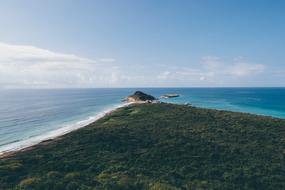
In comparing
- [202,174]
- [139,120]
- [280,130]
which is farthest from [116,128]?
[280,130]

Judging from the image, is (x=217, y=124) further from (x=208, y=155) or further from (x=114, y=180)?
(x=114, y=180)

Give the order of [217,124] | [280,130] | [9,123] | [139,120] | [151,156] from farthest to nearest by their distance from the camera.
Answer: [9,123] → [139,120] → [217,124] → [280,130] → [151,156]

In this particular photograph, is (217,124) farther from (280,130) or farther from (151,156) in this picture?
(151,156)

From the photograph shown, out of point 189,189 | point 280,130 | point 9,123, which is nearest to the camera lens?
point 189,189

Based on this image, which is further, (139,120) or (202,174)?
(139,120)

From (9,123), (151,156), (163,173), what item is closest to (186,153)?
(151,156)

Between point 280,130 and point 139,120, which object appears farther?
point 139,120
